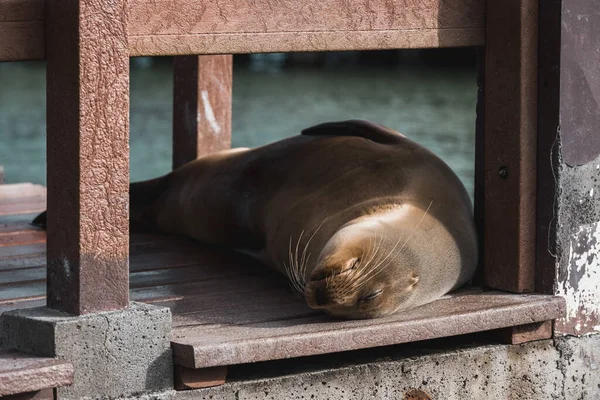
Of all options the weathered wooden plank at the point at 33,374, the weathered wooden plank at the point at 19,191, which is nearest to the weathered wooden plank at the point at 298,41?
the weathered wooden plank at the point at 33,374

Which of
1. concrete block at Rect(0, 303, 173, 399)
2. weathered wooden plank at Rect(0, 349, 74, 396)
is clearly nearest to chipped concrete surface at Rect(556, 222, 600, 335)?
concrete block at Rect(0, 303, 173, 399)

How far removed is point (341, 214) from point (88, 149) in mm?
1326

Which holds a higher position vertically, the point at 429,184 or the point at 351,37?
the point at 351,37

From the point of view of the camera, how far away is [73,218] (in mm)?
3297

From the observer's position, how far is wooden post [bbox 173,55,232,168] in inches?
222

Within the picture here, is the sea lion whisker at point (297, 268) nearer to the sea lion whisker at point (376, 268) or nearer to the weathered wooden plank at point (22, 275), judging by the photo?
the sea lion whisker at point (376, 268)

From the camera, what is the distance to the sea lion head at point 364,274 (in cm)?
381

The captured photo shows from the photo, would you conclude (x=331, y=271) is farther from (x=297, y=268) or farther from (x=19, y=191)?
(x=19, y=191)

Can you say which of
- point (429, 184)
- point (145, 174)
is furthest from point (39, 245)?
point (145, 174)

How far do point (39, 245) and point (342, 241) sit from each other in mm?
1418

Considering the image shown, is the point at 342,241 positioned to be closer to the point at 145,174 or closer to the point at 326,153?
the point at 326,153

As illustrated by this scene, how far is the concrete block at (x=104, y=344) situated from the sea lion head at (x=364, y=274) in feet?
1.80

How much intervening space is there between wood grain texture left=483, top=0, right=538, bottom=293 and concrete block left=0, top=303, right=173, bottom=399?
1.22 m

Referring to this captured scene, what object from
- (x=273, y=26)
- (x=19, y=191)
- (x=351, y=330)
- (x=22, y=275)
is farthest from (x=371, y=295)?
(x=19, y=191)
